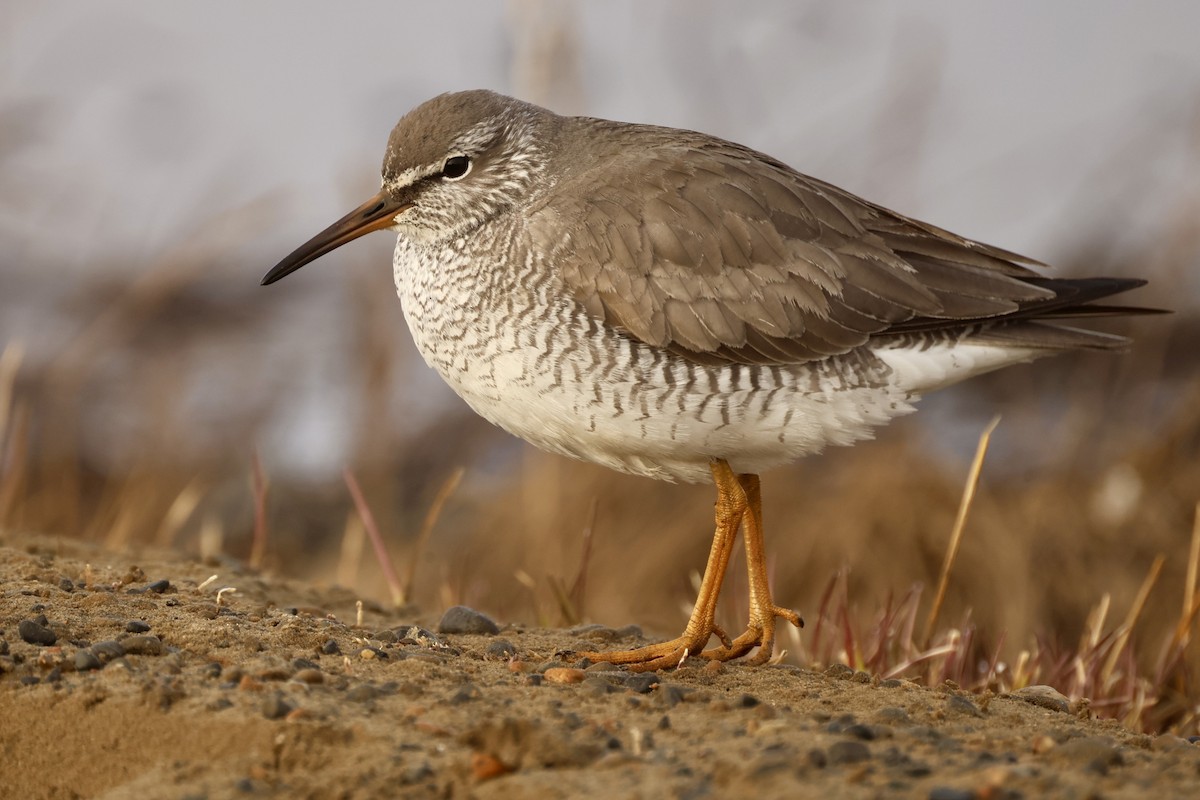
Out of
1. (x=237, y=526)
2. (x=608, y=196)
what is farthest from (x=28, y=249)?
(x=608, y=196)

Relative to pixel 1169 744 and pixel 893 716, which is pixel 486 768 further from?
pixel 1169 744

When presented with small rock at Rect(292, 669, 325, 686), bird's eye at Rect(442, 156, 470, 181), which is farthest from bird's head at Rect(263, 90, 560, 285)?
small rock at Rect(292, 669, 325, 686)

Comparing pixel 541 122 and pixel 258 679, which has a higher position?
pixel 541 122

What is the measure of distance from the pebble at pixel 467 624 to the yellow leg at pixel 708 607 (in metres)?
0.44

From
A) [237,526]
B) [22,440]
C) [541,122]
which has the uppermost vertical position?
[541,122]

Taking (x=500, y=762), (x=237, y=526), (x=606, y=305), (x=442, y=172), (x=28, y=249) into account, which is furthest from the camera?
(x=28, y=249)

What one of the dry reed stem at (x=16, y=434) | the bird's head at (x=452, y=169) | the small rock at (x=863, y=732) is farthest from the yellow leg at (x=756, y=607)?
the dry reed stem at (x=16, y=434)

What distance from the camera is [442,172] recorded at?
5.54 meters

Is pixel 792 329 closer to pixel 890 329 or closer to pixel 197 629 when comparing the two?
pixel 890 329

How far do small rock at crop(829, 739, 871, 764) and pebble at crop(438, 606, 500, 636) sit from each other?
1.89 metres

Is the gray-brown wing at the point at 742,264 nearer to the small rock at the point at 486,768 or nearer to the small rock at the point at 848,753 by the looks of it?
the small rock at the point at 848,753

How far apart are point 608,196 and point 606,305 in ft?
1.66

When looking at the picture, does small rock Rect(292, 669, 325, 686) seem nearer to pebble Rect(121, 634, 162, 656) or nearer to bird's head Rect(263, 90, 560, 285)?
pebble Rect(121, 634, 162, 656)

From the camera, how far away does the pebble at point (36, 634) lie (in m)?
3.99
